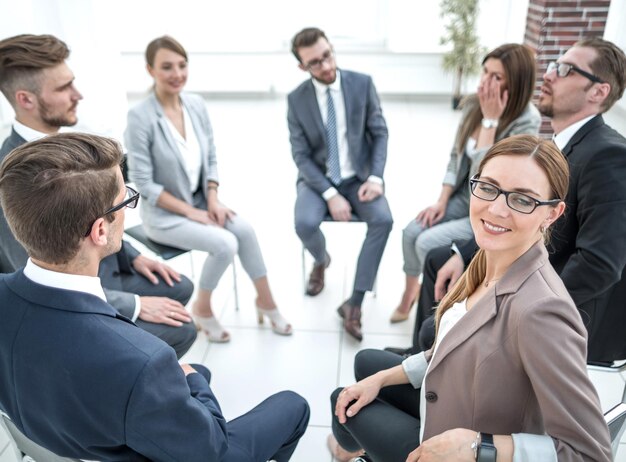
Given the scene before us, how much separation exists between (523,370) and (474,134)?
1.76 m

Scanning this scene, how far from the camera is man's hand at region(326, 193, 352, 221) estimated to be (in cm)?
305

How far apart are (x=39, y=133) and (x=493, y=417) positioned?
204cm

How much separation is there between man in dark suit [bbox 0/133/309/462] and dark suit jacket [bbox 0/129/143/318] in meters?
0.78

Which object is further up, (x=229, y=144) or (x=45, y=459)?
(x=45, y=459)

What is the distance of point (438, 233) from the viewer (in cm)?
279

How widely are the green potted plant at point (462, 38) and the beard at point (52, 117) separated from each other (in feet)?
15.9

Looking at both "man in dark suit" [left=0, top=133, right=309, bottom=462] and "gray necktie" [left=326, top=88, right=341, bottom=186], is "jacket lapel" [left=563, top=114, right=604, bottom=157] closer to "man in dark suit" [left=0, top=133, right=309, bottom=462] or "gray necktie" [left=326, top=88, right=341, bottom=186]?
"gray necktie" [left=326, top=88, right=341, bottom=186]

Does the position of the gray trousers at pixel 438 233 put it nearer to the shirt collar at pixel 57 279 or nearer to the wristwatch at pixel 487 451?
the wristwatch at pixel 487 451

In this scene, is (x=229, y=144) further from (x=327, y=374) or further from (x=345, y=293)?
(x=327, y=374)

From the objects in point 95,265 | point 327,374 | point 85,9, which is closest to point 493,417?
point 95,265

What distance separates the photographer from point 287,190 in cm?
472

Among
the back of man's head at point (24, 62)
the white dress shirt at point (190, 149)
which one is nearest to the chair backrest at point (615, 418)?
the white dress shirt at point (190, 149)

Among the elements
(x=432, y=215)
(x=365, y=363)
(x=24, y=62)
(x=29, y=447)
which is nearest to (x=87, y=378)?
(x=29, y=447)

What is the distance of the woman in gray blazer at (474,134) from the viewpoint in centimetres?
260
